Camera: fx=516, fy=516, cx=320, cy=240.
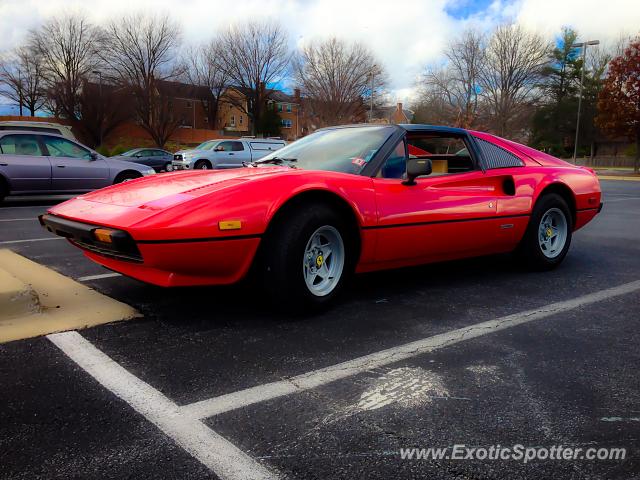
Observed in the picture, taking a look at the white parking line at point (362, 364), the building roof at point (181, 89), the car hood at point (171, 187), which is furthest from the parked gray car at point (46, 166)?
the building roof at point (181, 89)

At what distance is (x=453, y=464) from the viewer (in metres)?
1.77

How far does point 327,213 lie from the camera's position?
10.8ft

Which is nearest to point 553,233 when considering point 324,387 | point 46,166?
point 324,387

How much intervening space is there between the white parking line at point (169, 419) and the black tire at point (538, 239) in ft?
11.9

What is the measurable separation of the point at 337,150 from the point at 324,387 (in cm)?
211

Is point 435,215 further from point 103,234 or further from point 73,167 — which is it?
point 73,167

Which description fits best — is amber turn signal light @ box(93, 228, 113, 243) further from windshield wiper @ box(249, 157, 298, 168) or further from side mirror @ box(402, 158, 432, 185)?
side mirror @ box(402, 158, 432, 185)

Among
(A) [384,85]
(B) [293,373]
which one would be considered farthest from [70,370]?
(A) [384,85]

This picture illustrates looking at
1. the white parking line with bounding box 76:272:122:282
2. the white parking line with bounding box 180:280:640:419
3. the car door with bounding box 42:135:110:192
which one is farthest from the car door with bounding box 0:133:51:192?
the white parking line with bounding box 180:280:640:419

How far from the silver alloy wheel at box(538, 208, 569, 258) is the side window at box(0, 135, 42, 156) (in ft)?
30.7

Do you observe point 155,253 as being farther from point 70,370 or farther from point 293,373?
point 293,373

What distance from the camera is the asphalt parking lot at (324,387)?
177 cm

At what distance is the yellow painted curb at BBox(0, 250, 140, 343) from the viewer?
3.02 meters

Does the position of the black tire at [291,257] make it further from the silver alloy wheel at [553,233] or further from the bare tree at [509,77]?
the bare tree at [509,77]
